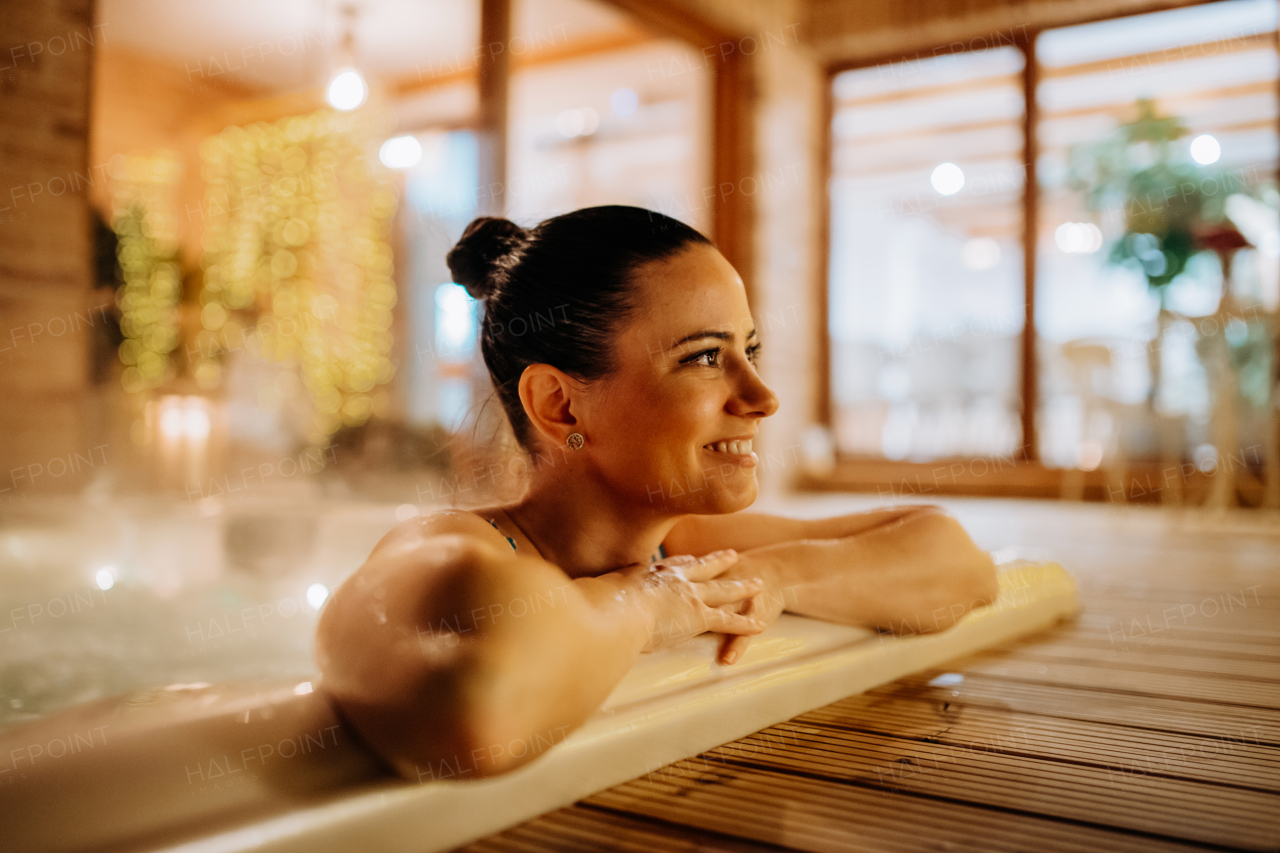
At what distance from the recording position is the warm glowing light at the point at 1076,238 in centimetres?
552

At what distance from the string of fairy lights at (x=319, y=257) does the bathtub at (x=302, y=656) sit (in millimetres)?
3465

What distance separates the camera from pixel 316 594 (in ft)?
7.30

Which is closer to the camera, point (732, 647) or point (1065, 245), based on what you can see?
point (732, 647)

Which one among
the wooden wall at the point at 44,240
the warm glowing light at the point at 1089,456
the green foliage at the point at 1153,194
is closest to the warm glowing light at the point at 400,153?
the wooden wall at the point at 44,240

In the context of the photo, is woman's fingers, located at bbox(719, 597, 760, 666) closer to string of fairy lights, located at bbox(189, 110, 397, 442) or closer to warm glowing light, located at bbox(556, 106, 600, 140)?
string of fairy lights, located at bbox(189, 110, 397, 442)

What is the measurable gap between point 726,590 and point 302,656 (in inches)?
49.7

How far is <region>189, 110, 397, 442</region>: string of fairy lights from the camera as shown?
6.15 metres

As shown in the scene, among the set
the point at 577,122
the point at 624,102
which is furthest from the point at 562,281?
the point at 577,122

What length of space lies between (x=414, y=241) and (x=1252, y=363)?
4966 mm

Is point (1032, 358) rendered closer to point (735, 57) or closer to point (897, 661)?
point (735, 57)

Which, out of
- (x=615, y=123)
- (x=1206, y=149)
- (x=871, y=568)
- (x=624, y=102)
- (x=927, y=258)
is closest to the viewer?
(x=871, y=568)

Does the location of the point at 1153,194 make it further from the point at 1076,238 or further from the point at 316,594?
the point at 316,594

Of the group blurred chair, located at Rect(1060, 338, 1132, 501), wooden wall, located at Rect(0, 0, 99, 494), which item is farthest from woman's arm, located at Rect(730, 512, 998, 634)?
blurred chair, located at Rect(1060, 338, 1132, 501)

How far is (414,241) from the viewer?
6348 mm
